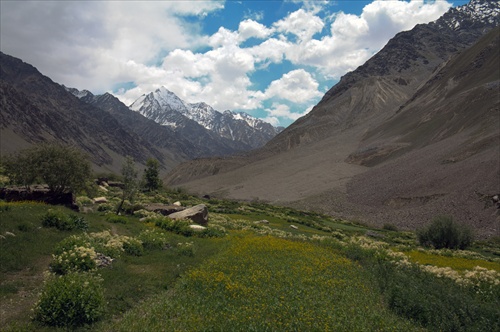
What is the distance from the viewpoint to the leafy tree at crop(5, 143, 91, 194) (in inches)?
1001

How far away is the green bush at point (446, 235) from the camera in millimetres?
36031

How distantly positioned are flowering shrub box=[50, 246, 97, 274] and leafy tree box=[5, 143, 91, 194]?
564 inches

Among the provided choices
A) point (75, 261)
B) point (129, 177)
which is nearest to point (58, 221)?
point (75, 261)

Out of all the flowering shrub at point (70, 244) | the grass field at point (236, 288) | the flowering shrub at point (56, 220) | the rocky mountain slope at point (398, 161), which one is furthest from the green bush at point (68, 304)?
the rocky mountain slope at point (398, 161)

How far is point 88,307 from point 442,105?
133305 millimetres

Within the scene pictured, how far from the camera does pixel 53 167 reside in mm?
25375

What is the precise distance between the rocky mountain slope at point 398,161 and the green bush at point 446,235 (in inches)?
639

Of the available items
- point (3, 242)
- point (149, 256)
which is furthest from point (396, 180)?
point (3, 242)

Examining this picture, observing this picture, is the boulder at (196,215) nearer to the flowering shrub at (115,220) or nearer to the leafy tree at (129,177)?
the leafy tree at (129,177)

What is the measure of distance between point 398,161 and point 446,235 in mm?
64913

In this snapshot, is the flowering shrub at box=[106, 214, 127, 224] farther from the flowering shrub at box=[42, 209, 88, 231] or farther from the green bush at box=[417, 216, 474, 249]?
the green bush at box=[417, 216, 474, 249]

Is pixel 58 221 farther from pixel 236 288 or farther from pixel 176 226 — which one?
pixel 236 288

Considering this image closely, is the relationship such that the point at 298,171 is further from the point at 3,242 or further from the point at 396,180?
the point at 3,242

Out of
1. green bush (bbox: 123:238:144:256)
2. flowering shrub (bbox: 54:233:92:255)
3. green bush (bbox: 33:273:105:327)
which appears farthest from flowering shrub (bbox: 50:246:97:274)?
green bush (bbox: 123:238:144:256)
